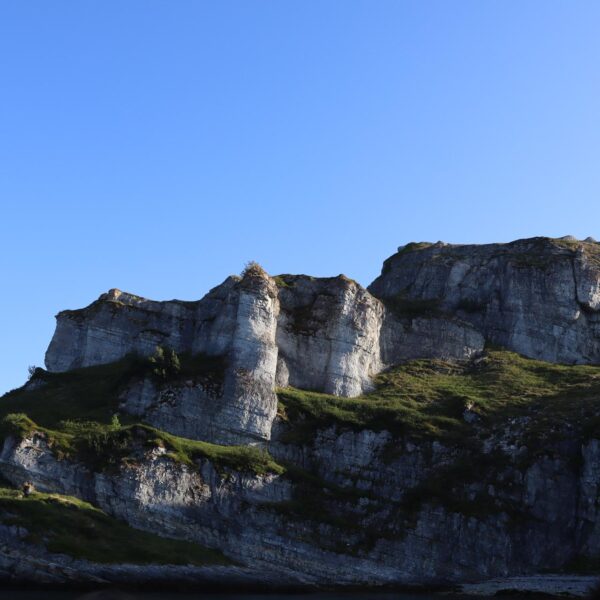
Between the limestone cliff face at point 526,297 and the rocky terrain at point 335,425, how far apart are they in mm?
241

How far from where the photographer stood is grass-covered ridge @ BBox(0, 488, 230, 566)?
52500 millimetres

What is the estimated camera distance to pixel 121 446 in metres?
64.3

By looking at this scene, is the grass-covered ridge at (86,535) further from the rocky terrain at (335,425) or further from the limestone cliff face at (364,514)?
the limestone cliff face at (364,514)

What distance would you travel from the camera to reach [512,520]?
6506 cm

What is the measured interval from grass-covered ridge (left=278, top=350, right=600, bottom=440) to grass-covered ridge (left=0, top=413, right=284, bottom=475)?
716cm

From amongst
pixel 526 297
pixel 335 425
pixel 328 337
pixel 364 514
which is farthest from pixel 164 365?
pixel 526 297

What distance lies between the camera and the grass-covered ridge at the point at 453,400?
73.1 metres

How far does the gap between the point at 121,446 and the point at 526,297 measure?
49.7m

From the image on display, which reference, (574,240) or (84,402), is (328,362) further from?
(574,240)

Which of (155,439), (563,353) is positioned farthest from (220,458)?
(563,353)

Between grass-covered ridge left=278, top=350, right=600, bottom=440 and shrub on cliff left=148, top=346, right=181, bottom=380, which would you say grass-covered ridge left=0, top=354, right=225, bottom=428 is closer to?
shrub on cliff left=148, top=346, right=181, bottom=380

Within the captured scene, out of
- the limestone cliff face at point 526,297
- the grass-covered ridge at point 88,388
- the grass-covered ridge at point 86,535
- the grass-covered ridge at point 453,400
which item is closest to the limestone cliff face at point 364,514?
the grass-covered ridge at point 86,535

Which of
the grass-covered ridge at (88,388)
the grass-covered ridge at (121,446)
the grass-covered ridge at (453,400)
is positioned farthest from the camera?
the grass-covered ridge at (453,400)

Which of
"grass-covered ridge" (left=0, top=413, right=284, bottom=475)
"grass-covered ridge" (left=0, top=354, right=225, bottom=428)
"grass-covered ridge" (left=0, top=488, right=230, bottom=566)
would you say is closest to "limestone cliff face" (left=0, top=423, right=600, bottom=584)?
"grass-covered ridge" (left=0, top=413, right=284, bottom=475)
